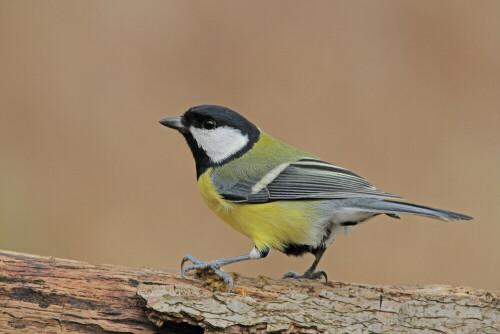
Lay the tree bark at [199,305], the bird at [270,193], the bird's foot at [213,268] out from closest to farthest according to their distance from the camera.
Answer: the tree bark at [199,305]
the bird's foot at [213,268]
the bird at [270,193]

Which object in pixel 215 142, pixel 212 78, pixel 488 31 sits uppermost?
→ pixel 488 31

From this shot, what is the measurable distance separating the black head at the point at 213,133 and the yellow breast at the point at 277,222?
443 millimetres

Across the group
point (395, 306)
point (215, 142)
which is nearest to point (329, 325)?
point (395, 306)

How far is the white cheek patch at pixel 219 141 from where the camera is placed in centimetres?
394

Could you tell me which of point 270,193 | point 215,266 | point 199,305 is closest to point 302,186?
point 270,193

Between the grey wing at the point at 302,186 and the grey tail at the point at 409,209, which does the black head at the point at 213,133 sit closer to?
the grey wing at the point at 302,186

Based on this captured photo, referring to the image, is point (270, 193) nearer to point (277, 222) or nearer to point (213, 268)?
point (277, 222)

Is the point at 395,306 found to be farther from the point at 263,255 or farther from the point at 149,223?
the point at 149,223

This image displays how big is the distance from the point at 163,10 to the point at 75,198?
2.68 metres

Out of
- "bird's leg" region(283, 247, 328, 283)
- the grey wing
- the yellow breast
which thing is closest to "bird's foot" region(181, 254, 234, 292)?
the yellow breast

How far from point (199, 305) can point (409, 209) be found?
128 centimetres

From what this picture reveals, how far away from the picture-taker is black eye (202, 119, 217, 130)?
3926 mm

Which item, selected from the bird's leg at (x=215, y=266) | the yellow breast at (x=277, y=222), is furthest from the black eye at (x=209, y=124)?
the bird's leg at (x=215, y=266)

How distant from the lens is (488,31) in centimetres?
739
